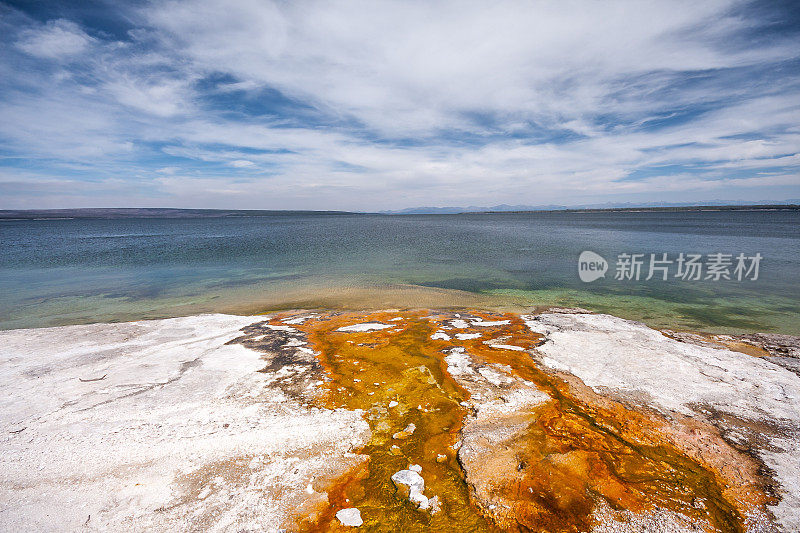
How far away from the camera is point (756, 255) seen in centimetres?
2784

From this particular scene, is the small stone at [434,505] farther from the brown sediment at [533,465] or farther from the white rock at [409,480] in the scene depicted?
the white rock at [409,480]

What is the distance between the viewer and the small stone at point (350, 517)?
3.47 metres

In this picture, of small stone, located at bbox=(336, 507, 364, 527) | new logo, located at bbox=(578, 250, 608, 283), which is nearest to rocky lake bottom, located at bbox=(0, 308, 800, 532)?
small stone, located at bbox=(336, 507, 364, 527)

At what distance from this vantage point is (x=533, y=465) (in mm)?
4199

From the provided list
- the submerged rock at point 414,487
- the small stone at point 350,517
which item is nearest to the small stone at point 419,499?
the submerged rock at point 414,487

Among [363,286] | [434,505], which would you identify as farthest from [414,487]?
[363,286]

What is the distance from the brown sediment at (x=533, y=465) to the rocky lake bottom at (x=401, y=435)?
0.02m

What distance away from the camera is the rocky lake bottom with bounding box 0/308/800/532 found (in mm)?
3561

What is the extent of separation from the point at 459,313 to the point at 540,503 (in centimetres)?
798

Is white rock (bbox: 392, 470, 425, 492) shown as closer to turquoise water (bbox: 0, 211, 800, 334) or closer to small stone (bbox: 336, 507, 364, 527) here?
small stone (bbox: 336, 507, 364, 527)

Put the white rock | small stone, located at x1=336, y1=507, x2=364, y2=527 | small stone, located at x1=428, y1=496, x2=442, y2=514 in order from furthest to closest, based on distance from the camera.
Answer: the white rock → small stone, located at x1=428, y1=496, x2=442, y2=514 → small stone, located at x1=336, y1=507, x2=364, y2=527

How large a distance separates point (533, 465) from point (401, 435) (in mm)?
1829

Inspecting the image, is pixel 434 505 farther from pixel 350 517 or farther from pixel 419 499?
pixel 350 517

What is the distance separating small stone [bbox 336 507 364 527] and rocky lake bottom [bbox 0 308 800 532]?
0.01m
